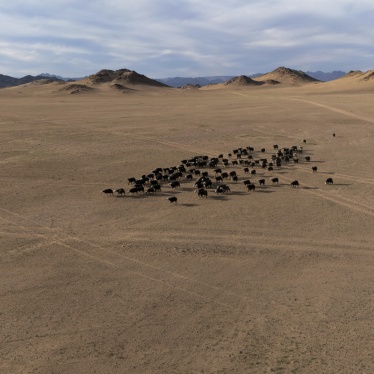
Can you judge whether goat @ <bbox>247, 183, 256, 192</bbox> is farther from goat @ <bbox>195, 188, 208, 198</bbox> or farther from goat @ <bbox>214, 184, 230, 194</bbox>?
goat @ <bbox>195, 188, 208, 198</bbox>

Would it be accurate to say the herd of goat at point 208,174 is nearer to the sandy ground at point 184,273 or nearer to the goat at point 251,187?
the goat at point 251,187

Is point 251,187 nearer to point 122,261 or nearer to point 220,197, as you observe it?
point 220,197

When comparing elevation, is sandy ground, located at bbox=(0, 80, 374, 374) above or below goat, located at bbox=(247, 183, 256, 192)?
below

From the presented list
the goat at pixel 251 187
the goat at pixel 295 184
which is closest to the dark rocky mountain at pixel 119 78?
the goat at pixel 295 184

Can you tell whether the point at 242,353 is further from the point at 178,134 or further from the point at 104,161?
the point at 178,134

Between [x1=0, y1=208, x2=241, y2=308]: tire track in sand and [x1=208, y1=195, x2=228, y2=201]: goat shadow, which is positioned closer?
[x1=0, y1=208, x2=241, y2=308]: tire track in sand

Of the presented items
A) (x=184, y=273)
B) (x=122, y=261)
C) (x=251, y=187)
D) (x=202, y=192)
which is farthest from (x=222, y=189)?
(x=184, y=273)

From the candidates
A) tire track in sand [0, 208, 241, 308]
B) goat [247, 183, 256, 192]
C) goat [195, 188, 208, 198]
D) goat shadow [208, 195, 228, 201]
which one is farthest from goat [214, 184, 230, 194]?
tire track in sand [0, 208, 241, 308]
